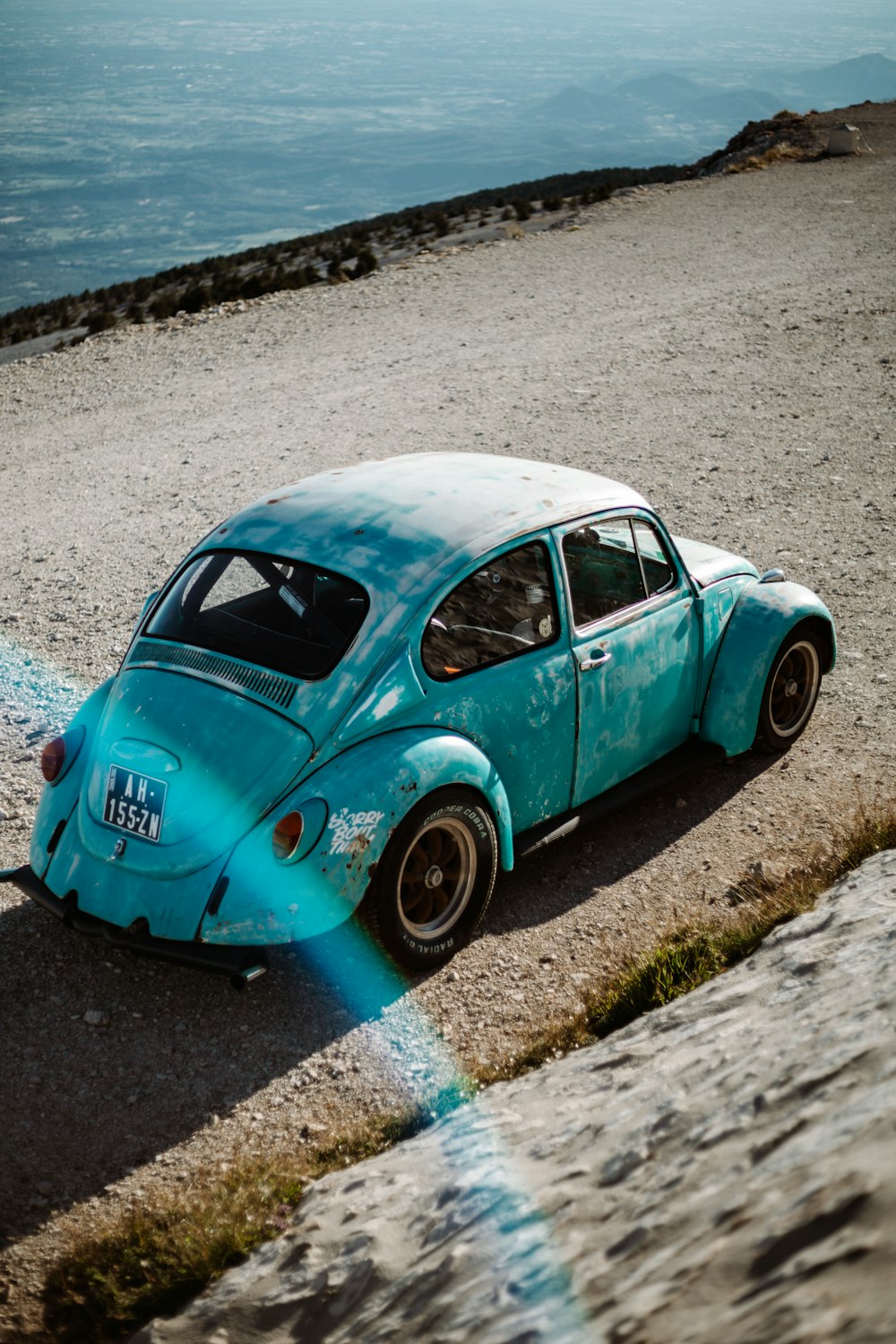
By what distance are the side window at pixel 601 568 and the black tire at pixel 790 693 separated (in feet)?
3.46

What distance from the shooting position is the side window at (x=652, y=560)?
18.1ft

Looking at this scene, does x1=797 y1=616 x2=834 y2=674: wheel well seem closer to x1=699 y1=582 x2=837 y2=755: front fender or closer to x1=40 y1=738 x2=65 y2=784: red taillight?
x1=699 y1=582 x2=837 y2=755: front fender

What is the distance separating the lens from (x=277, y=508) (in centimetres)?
507

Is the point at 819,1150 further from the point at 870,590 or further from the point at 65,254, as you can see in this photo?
the point at 65,254

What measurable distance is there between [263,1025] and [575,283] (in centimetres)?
1606

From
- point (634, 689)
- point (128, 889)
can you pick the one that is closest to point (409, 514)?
point (634, 689)

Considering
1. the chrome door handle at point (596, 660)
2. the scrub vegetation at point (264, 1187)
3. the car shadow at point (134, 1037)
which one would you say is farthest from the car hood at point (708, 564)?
the car shadow at point (134, 1037)

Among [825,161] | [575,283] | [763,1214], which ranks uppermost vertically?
[825,161]

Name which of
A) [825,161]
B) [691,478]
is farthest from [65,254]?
[691,478]

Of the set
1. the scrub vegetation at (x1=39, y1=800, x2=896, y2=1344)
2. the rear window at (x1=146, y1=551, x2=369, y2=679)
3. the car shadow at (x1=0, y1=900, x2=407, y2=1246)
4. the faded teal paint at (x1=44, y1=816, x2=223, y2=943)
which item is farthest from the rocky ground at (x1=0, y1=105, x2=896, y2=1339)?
the rear window at (x1=146, y1=551, x2=369, y2=679)

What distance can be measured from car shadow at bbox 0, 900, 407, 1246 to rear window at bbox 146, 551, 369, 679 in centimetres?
114

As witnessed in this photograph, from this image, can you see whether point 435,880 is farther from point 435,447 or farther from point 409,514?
point 435,447

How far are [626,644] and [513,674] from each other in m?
0.73

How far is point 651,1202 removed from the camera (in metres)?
2.47
